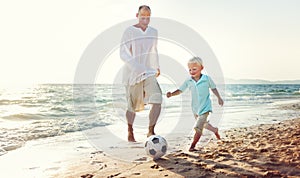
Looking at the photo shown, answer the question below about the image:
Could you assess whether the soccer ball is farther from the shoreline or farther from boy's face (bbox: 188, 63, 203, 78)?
boy's face (bbox: 188, 63, 203, 78)

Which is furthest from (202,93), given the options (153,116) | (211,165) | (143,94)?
(211,165)

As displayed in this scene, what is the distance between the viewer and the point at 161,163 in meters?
4.03

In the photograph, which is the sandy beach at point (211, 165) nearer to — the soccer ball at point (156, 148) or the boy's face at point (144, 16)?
the soccer ball at point (156, 148)

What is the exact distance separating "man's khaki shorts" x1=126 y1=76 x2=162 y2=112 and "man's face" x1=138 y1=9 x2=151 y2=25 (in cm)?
90

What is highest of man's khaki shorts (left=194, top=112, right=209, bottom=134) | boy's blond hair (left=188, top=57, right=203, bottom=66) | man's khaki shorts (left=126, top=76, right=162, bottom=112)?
boy's blond hair (left=188, top=57, right=203, bottom=66)

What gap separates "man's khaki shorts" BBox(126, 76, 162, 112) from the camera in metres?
5.30

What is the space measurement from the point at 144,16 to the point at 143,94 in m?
1.25

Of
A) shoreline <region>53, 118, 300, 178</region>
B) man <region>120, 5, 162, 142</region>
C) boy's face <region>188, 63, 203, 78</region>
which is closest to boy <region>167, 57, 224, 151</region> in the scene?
boy's face <region>188, 63, 203, 78</region>

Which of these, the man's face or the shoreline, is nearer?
the shoreline

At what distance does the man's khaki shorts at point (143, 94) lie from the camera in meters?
5.30

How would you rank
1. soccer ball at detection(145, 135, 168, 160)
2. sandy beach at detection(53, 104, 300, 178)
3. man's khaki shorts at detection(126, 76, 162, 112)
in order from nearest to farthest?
sandy beach at detection(53, 104, 300, 178) < soccer ball at detection(145, 135, 168, 160) < man's khaki shorts at detection(126, 76, 162, 112)

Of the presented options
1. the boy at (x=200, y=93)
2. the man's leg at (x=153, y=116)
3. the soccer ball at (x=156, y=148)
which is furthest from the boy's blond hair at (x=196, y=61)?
the soccer ball at (x=156, y=148)

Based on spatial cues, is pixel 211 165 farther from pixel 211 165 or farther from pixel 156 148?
pixel 156 148

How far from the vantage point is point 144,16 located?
207 inches
